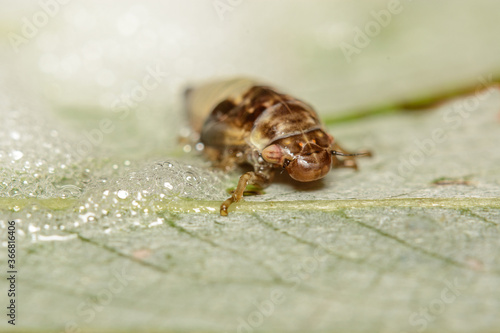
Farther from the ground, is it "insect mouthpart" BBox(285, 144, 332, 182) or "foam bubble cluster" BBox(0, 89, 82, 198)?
"insect mouthpart" BBox(285, 144, 332, 182)

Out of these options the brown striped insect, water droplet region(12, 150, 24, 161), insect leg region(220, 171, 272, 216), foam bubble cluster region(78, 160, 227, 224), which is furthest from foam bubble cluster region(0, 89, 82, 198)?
the brown striped insect

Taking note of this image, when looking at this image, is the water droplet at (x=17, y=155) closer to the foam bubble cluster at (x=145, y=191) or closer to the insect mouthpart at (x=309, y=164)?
the foam bubble cluster at (x=145, y=191)

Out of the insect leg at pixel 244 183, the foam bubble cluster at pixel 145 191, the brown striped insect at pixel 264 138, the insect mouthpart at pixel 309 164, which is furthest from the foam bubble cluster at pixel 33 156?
the insect mouthpart at pixel 309 164

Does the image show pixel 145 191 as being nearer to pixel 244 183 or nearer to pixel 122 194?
pixel 122 194

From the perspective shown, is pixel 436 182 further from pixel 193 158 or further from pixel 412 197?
pixel 193 158

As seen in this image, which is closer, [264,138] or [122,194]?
[122,194]

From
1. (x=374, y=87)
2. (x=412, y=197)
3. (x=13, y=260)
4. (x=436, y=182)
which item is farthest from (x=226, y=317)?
(x=374, y=87)

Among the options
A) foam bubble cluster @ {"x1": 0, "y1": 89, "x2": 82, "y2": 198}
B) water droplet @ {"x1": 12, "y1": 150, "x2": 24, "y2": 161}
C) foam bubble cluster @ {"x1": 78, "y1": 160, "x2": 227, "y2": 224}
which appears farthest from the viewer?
water droplet @ {"x1": 12, "y1": 150, "x2": 24, "y2": 161}

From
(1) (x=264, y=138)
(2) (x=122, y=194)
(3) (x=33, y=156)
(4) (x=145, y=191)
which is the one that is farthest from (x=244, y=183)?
(3) (x=33, y=156)

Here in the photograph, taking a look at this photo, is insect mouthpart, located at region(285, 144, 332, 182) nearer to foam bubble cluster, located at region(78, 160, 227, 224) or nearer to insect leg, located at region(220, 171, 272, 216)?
insect leg, located at region(220, 171, 272, 216)
